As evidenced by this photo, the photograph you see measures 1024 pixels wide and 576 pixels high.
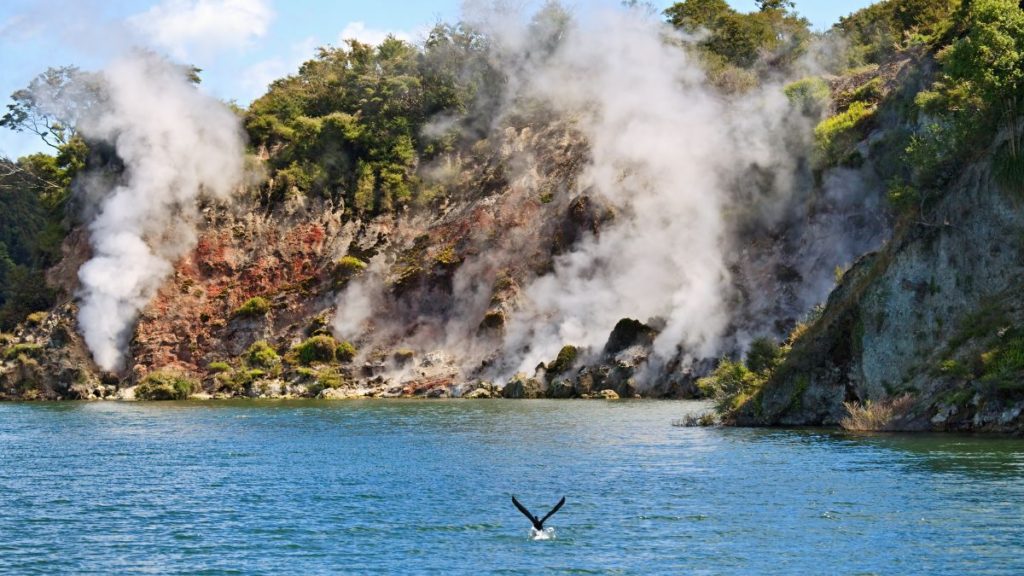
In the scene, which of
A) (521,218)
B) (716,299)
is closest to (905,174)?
(716,299)

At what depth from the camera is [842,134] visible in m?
92.4

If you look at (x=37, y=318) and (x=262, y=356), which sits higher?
(x=37, y=318)

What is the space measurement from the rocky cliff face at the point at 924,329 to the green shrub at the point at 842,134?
3080cm

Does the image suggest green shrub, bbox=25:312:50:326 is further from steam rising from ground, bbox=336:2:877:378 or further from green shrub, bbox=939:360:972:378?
green shrub, bbox=939:360:972:378

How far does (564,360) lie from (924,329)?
130 ft

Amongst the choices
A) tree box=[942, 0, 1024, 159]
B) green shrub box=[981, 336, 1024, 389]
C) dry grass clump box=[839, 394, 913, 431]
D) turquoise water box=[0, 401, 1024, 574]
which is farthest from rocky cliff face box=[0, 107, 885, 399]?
green shrub box=[981, 336, 1024, 389]

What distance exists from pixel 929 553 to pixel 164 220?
317ft

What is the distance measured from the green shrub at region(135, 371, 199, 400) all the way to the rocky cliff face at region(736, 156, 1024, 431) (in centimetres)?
5679

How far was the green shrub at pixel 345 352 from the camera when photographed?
357 feet

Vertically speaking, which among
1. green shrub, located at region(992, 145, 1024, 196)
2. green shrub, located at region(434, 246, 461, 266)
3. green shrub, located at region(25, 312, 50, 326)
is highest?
green shrub, located at region(434, 246, 461, 266)

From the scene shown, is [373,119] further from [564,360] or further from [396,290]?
[564,360]

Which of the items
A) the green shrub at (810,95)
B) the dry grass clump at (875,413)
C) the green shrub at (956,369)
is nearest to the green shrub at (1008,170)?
the green shrub at (956,369)

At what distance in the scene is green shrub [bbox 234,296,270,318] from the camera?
378ft

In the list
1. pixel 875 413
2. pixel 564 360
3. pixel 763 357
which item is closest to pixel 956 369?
pixel 875 413
